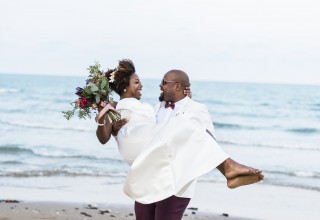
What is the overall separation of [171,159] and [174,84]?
0.59 meters

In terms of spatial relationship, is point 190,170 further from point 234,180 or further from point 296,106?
point 296,106

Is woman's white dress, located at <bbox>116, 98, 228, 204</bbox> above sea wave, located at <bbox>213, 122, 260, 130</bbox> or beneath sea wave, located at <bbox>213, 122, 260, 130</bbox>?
above

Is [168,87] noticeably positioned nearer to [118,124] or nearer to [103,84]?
[118,124]

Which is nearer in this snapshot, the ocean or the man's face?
the man's face

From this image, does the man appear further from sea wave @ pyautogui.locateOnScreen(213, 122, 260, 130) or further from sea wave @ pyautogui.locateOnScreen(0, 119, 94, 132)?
sea wave @ pyautogui.locateOnScreen(213, 122, 260, 130)

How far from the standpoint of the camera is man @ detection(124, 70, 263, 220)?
4711 mm

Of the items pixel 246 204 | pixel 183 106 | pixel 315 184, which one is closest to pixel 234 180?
pixel 183 106

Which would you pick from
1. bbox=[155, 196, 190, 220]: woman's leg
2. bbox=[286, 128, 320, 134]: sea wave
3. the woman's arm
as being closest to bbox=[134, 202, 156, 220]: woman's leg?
bbox=[155, 196, 190, 220]: woman's leg

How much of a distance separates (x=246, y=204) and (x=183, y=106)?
5.91 meters

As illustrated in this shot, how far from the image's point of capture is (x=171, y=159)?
477cm

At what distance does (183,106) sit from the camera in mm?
4984

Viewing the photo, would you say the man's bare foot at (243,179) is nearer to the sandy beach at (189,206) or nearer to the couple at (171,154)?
the couple at (171,154)

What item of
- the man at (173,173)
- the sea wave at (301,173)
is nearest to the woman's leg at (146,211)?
the man at (173,173)

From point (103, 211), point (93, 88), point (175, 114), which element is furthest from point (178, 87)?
point (103, 211)
